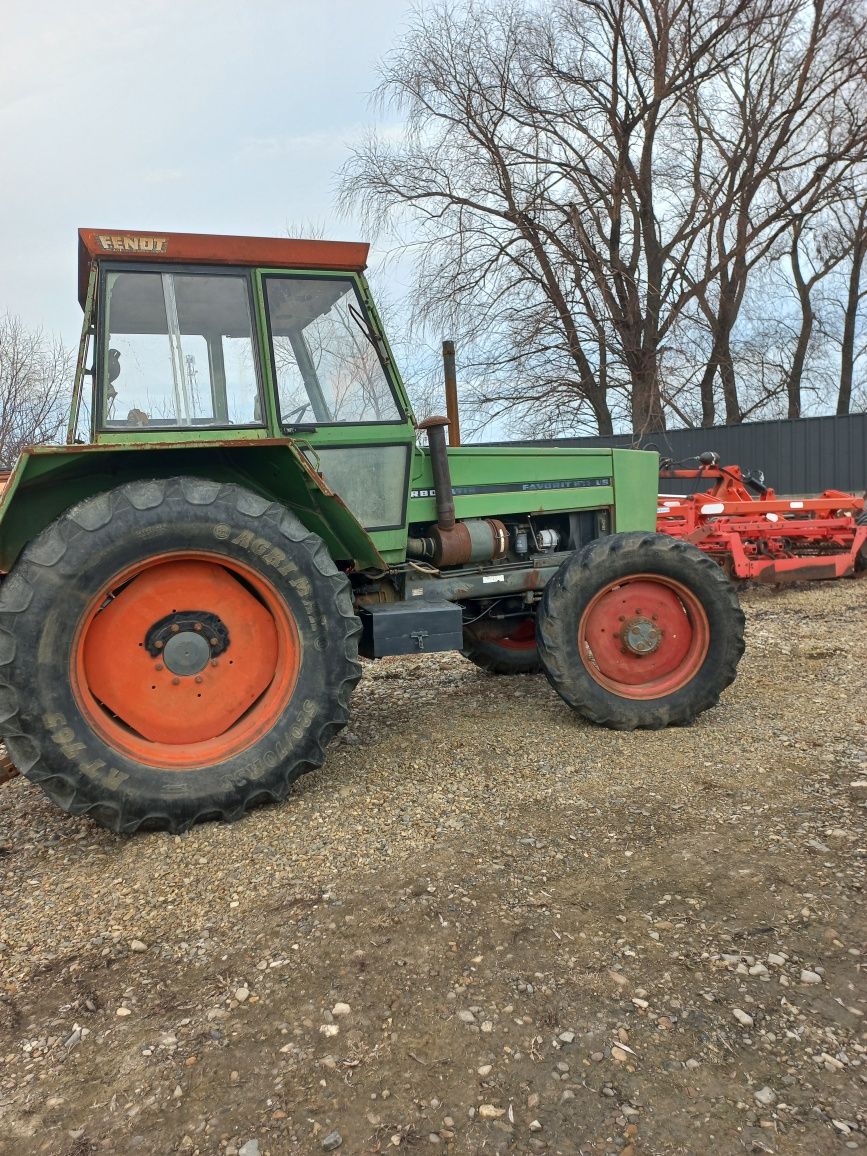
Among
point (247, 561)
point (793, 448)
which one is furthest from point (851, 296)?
point (247, 561)

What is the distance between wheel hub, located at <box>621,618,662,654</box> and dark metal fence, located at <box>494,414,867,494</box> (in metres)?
9.80

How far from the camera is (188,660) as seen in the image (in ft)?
11.0

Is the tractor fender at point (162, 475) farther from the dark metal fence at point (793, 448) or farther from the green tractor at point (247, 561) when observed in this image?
the dark metal fence at point (793, 448)

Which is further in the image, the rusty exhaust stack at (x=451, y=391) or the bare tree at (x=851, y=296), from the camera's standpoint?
the bare tree at (x=851, y=296)

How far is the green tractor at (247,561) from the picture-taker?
9.98ft

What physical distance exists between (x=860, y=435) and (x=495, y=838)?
1338 centimetres

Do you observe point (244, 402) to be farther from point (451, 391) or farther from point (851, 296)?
point (851, 296)

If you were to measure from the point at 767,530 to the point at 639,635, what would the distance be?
15.2 ft

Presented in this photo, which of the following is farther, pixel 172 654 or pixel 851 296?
pixel 851 296

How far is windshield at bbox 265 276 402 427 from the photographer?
3787mm

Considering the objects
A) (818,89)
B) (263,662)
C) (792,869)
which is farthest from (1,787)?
(818,89)

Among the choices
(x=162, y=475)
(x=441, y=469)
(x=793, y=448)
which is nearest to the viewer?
(x=162, y=475)

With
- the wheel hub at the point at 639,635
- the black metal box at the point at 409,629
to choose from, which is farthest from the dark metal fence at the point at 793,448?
the black metal box at the point at 409,629

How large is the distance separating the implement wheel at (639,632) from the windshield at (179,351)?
182 cm
